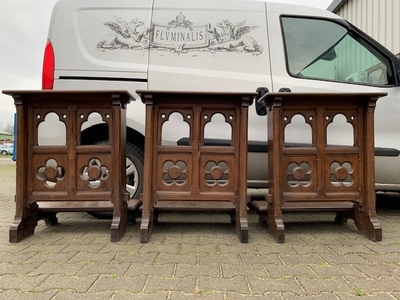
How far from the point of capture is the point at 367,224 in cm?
245

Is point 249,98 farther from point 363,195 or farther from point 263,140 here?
point 363,195

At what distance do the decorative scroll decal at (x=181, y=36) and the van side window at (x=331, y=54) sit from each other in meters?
0.43

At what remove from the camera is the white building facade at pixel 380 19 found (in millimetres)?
Answer: 5547

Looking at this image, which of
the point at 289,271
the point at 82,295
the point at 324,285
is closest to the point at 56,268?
Result: the point at 82,295

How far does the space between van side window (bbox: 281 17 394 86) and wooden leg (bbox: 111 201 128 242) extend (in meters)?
2.24

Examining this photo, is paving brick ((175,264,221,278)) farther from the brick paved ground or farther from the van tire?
the van tire

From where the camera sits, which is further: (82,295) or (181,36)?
(181,36)

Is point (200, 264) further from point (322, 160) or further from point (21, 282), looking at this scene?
point (322, 160)

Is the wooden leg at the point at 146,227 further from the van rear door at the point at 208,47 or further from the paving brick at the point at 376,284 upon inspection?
the paving brick at the point at 376,284

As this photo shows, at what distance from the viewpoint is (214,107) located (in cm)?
251

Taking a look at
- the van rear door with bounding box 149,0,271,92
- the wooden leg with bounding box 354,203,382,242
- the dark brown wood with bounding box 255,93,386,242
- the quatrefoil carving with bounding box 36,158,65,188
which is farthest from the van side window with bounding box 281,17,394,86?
the quatrefoil carving with bounding box 36,158,65,188

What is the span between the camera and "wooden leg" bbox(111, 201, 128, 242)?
2.33m

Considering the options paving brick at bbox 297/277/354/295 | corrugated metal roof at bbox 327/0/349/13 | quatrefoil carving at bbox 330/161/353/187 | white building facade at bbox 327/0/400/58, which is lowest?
paving brick at bbox 297/277/354/295

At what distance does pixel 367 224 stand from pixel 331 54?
182cm
